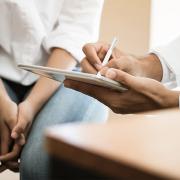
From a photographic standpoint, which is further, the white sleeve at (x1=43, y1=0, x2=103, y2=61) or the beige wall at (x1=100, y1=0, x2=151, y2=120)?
the beige wall at (x1=100, y1=0, x2=151, y2=120)

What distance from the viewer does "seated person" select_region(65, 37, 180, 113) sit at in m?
0.72

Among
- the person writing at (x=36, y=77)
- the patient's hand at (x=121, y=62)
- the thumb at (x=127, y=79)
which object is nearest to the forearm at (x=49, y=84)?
the person writing at (x=36, y=77)

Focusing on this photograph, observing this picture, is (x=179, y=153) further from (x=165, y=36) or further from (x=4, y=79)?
(x=165, y=36)

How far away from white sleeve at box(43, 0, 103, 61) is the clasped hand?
0.61ft

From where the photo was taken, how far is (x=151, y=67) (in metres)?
0.91

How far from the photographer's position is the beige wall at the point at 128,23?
1.65 metres

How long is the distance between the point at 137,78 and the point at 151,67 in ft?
0.65

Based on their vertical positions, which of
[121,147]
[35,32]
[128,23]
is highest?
[121,147]

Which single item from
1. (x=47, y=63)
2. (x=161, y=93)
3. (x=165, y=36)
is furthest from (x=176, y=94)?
(x=165, y=36)

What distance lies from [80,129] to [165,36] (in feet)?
4.53

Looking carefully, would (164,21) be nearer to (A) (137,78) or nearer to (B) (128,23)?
(B) (128,23)

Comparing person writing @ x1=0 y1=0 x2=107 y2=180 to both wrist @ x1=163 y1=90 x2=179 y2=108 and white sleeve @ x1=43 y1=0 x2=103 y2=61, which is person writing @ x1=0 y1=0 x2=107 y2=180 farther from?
wrist @ x1=163 y1=90 x2=179 y2=108

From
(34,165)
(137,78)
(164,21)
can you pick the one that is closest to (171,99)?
(137,78)

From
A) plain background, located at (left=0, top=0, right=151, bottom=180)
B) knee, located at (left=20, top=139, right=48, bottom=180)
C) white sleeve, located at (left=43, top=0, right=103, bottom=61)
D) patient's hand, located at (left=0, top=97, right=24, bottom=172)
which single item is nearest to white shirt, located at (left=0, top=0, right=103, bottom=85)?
white sleeve, located at (left=43, top=0, right=103, bottom=61)
